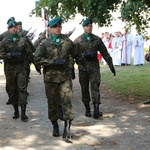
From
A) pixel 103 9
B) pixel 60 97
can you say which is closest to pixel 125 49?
pixel 103 9

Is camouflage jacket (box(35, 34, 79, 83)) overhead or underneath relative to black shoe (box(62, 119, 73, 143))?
overhead

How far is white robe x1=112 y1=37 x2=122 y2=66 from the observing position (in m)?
23.2

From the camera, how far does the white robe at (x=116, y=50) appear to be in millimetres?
23219

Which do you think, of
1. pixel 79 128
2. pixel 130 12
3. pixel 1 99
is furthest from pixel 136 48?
pixel 79 128

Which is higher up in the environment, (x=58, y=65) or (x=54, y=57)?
(x=54, y=57)

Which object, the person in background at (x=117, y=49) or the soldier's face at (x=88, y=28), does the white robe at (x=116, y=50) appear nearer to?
the person in background at (x=117, y=49)

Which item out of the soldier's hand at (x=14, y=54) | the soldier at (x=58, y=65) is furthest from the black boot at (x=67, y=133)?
the soldier's hand at (x=14, y=54)

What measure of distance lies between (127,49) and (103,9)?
13901 millimetres

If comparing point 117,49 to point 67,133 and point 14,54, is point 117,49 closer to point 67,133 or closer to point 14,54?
point 14,54

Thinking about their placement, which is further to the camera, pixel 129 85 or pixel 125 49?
pixel 125 49

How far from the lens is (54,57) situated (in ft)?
23.5

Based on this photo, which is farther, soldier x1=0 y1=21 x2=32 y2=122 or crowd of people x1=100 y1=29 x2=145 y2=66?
crowd of people x1=100 y1=29 x2=145 y2=66

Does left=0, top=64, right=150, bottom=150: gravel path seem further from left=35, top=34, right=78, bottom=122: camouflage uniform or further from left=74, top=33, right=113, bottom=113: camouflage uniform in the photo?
left=74, top=33, right=113, bottom=113: camouflage uniform

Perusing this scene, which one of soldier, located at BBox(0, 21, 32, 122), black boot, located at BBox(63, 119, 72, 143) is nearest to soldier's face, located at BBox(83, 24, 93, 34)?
soldier, located at BBox(0, 21, 32, 122)
